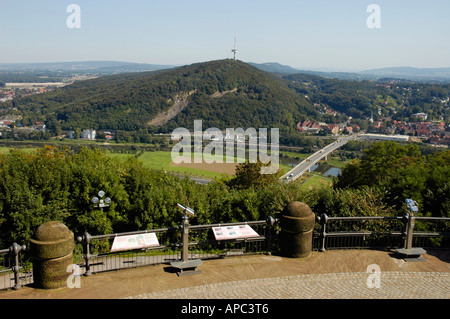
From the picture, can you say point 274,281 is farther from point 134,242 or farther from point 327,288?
point 134,242

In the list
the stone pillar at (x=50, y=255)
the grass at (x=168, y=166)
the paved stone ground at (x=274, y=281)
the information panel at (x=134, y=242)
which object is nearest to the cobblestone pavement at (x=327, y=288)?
the paved stone ground at (x=274, y=281)

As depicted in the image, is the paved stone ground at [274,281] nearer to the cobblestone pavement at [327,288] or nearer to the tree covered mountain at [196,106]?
the cobblestone pavement at [327,288]

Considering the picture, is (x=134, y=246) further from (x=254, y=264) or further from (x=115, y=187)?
(x=115, y=187)

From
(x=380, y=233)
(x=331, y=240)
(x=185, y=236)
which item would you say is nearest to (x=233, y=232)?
(x=185, y=236)

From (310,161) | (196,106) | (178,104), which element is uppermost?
(178,104)

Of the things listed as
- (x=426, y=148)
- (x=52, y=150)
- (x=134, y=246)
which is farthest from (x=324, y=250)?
(x=426, y=148)
